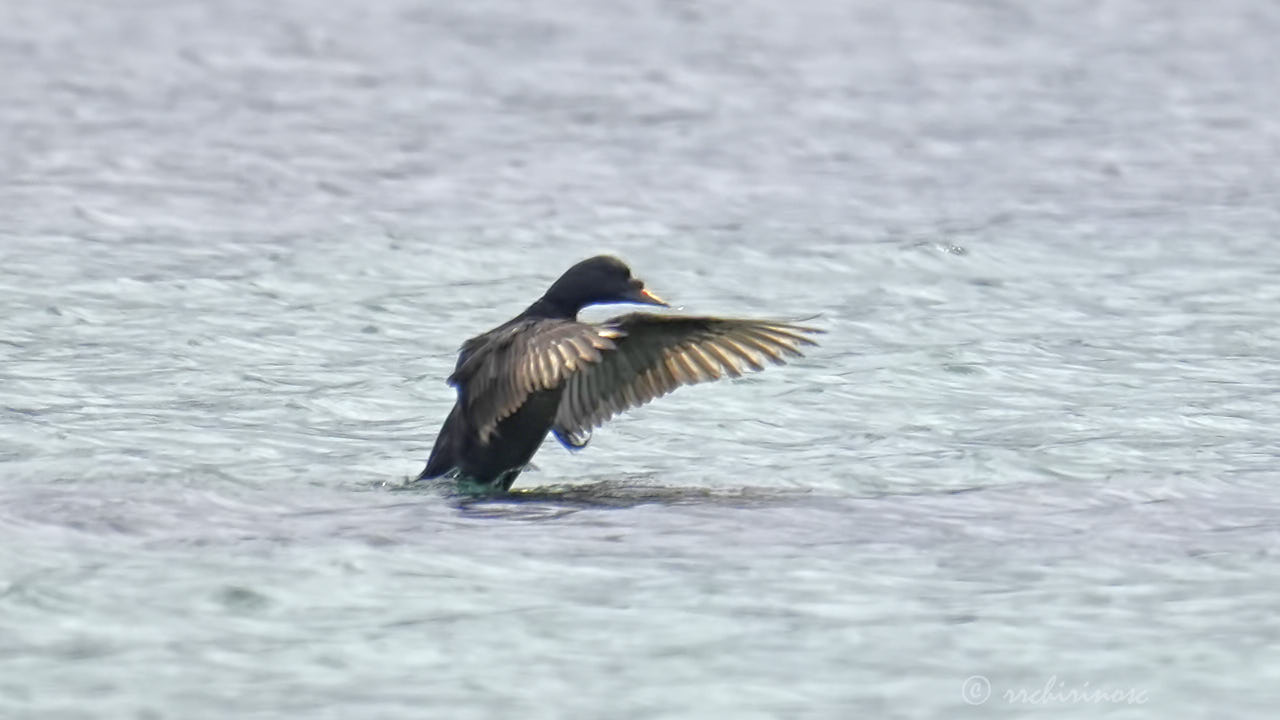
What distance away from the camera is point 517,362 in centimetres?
912

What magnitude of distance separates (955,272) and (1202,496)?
631 centimetres

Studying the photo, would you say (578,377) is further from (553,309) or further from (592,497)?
(592,497)

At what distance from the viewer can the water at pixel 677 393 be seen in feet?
23.6

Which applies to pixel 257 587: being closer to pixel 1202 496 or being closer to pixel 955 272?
pixel 1202 496

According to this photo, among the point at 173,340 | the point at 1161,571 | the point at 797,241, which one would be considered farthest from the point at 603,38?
the point at 1161,571

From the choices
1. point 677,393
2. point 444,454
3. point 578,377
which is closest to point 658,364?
point 578,377

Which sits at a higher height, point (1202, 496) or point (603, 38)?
point (603, 38)

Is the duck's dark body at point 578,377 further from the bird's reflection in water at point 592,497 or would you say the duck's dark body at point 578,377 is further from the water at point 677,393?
the water at point 677,393

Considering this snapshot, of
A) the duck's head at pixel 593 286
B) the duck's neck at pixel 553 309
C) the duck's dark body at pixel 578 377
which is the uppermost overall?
the duck's head at pixel 593 286

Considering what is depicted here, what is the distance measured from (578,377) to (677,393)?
288cm

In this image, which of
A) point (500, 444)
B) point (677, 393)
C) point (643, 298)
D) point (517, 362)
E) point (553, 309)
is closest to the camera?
point (517, 362)

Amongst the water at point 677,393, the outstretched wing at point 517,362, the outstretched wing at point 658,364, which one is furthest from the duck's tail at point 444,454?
the outstretched wing at point 658,364

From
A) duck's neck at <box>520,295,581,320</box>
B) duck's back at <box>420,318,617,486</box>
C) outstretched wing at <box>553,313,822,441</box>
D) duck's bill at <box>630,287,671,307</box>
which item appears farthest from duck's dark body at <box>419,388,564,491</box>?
duck's bill at <box>630,287,671,307</box>

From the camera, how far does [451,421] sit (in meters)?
9.70
